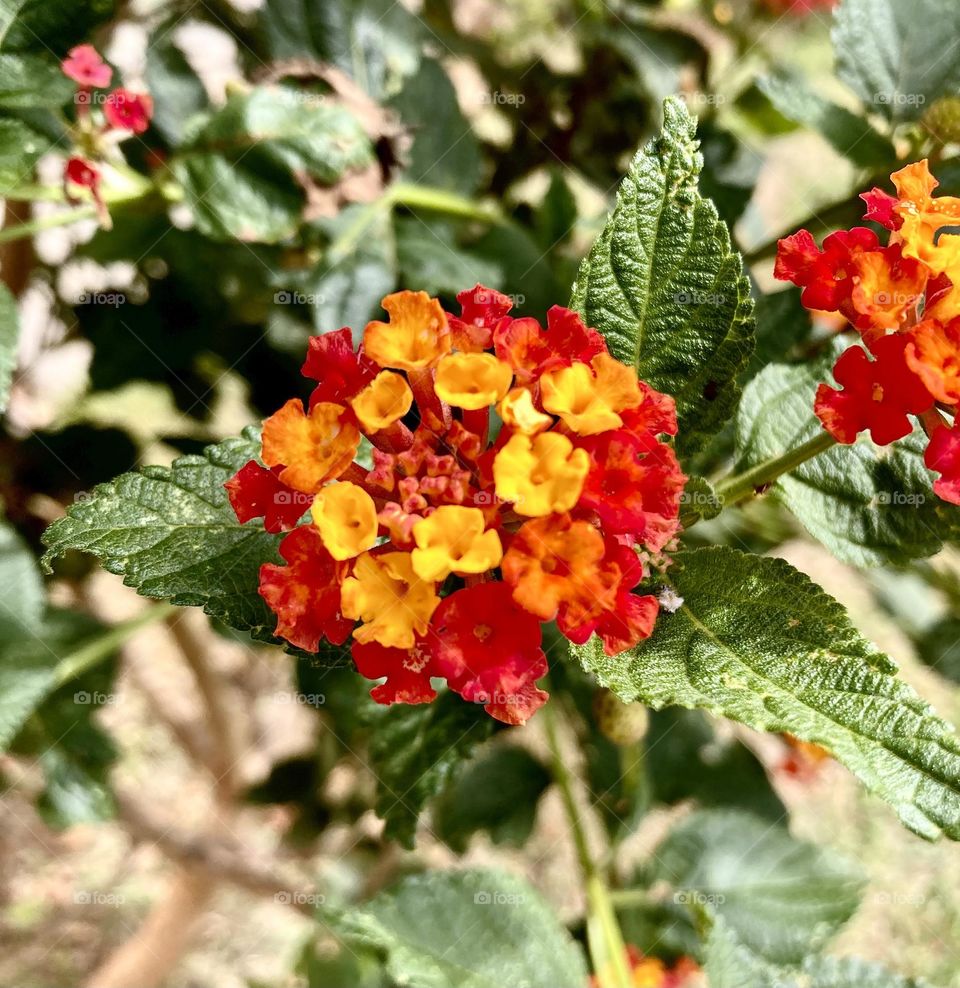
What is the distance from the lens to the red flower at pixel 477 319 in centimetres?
66

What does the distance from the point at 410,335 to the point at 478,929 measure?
0.70 meters

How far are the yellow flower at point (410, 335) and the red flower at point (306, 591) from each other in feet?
0.41

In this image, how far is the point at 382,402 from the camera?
629mm

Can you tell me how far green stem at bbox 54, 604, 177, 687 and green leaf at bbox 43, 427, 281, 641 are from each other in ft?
1.76

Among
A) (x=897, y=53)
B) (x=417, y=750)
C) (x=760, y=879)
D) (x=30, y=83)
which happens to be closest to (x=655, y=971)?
(x=760, y=879)

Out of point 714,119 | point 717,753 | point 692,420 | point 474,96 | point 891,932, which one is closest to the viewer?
point 692,420

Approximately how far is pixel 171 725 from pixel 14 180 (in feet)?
4.21

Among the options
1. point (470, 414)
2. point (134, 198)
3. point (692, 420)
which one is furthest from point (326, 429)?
point (134, 198)

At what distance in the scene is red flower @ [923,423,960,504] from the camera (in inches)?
25.2

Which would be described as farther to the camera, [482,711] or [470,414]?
[482,711]

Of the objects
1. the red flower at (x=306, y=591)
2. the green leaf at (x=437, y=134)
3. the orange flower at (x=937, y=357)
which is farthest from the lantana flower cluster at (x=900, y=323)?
the green leaf at (x=437, y=134)

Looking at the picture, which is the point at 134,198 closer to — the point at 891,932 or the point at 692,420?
the point at 692,420

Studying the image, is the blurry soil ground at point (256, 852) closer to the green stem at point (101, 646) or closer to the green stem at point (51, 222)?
the green stem at point (101, 646)

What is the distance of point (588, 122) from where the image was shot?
4.59ft
